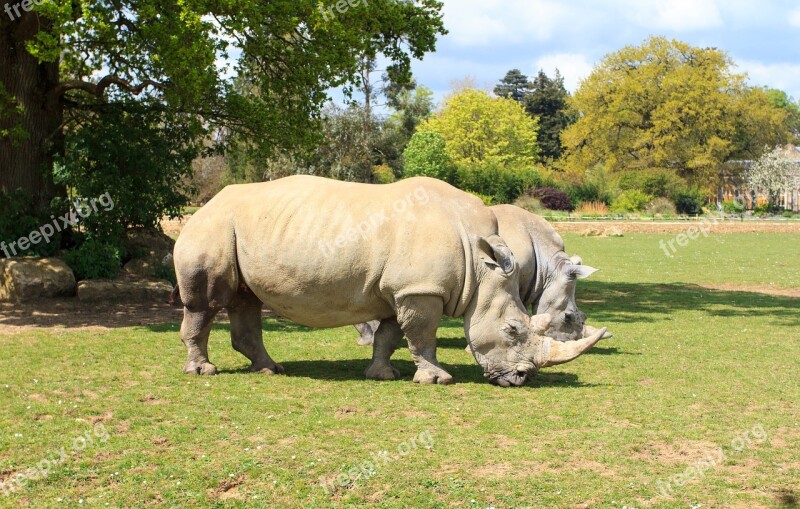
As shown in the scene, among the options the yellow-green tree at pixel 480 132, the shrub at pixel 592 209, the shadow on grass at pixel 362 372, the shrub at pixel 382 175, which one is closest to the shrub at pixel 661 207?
the shrub at pixel 592 209

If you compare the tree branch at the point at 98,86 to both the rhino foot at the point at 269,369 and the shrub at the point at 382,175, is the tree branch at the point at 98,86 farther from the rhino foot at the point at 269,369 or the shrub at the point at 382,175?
the shrub at the point at 382,175

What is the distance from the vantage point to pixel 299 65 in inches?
726

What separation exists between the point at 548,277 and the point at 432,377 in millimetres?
2860

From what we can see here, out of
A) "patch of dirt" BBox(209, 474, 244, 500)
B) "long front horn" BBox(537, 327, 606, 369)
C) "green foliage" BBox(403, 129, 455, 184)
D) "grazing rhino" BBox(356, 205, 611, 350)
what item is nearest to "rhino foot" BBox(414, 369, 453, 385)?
"long front horn" BBox(537, 327, 606, 369)

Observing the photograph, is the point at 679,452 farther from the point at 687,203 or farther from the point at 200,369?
the point at 687,203

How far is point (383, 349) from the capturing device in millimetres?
10750

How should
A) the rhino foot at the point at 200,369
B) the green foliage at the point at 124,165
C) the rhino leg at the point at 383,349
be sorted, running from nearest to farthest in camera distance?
the rhino leg at the point at 383,349, the rhino foot at the point at 200,369, the green foliage at the point at 124,165

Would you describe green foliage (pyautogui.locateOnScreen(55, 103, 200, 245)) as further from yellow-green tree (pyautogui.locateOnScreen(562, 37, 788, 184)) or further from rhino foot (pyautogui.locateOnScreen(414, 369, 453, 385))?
yellow-green tree (pyautogui.locateOnScreen(562, 37, 788, 184))

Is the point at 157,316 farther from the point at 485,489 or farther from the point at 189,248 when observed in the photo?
the point at 485,489

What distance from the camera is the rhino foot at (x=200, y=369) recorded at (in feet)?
35.4

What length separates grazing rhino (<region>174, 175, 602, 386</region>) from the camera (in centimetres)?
1004

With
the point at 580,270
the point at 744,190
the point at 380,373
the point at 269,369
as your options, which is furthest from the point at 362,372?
the point at 744,190

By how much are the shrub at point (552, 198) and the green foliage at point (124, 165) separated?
45971 mm

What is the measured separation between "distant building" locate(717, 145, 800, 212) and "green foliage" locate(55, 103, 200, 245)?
6558cm
